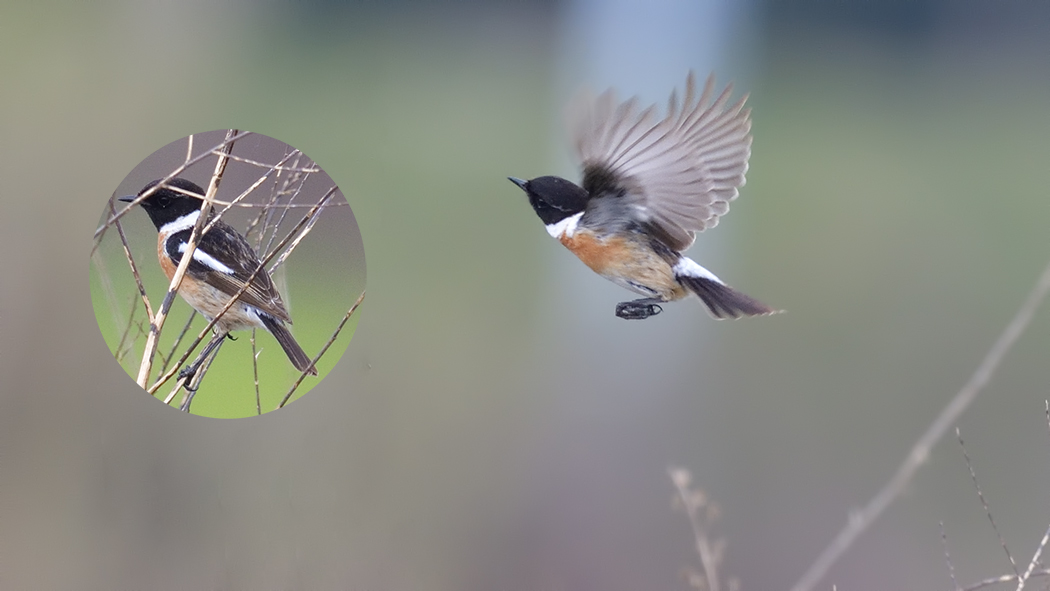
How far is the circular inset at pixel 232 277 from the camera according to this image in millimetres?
1096

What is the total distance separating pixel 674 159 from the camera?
96cm

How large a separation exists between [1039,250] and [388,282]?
4622 millimetres

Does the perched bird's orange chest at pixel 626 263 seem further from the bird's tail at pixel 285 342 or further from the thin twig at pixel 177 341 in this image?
the thin twig at pixel 177 341

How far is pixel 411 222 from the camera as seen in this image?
478cm

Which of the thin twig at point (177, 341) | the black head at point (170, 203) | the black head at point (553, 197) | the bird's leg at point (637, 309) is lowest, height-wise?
the thin twig at point (177, 341)

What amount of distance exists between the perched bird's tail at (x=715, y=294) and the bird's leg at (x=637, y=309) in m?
0.08

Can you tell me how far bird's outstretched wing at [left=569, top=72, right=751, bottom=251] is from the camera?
33.7 inches

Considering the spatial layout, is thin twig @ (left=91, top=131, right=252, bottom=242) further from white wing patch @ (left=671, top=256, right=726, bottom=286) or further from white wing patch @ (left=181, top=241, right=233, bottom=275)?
white wing patch @ (left=671, top=256, right=726, bottom=286)

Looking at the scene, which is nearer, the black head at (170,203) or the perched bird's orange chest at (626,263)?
the perched bird's orange chest at (626,263)

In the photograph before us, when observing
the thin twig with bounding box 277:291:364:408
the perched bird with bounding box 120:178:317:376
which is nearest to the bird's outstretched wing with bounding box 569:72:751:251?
the thin twig with bounding box 277:291:364:408

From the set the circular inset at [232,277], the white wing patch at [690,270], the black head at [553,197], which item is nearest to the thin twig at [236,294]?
the circular inset at [232,277]

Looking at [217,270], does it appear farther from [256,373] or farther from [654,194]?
[654,194]

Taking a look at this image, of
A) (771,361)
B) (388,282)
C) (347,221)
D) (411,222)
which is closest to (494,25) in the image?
(411,222)

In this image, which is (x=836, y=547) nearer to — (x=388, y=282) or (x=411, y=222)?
(x=388, y=282)
